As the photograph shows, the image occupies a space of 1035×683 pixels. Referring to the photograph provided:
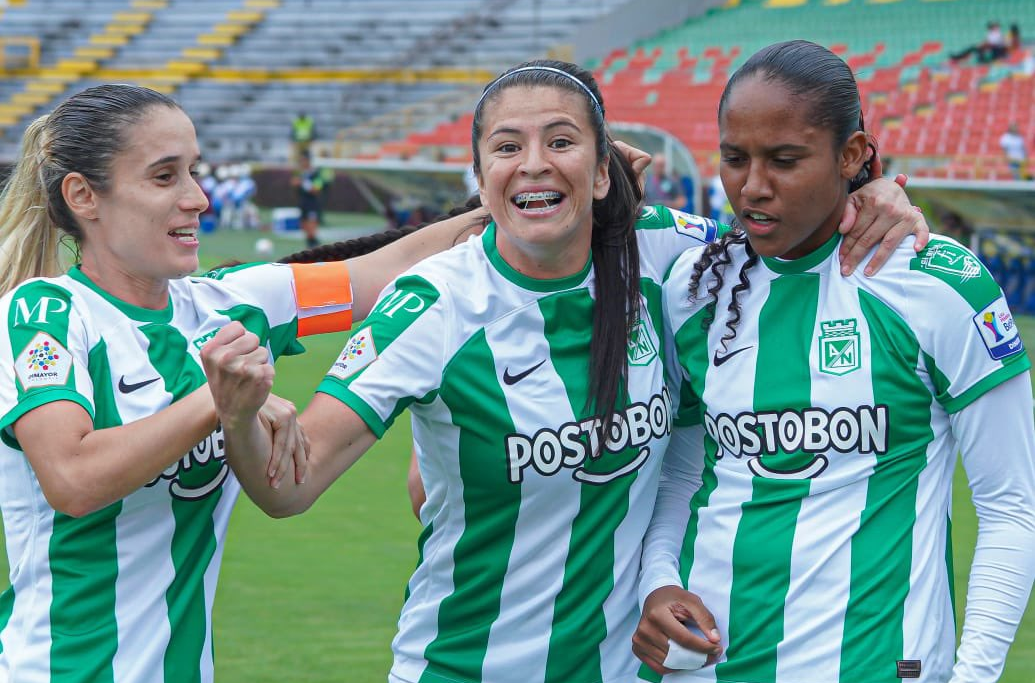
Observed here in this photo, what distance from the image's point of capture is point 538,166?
8.33 ft

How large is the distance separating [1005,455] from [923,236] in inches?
17.1

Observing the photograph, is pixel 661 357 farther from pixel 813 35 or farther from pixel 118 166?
pixel 813 35

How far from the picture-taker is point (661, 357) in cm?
273

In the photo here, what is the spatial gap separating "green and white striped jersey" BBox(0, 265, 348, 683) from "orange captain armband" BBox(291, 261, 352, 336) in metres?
0.36

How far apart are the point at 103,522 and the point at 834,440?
4.55 ft

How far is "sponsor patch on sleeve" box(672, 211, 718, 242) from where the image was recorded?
2922mm

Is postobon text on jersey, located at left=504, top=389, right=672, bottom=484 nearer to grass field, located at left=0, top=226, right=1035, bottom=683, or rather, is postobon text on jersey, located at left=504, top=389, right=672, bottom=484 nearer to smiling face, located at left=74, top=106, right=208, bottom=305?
smiling face, located at left=74, top=106, right=208, bottom=305

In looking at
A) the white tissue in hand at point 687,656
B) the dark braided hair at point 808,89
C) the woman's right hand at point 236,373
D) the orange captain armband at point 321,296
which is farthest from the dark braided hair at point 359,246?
the white tissue in hand at point 687,656

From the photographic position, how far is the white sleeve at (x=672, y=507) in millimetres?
2615

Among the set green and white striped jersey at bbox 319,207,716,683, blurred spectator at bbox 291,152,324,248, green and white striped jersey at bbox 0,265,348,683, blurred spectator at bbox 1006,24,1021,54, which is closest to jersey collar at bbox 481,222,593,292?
green and white striped jersey at bbox 319,207,716,683

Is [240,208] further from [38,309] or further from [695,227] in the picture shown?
[38,309]

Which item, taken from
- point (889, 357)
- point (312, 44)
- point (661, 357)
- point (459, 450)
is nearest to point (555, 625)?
point (459, 450)

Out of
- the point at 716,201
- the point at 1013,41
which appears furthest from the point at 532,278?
the point at 1013,41

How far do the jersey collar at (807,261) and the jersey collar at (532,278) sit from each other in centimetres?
39
